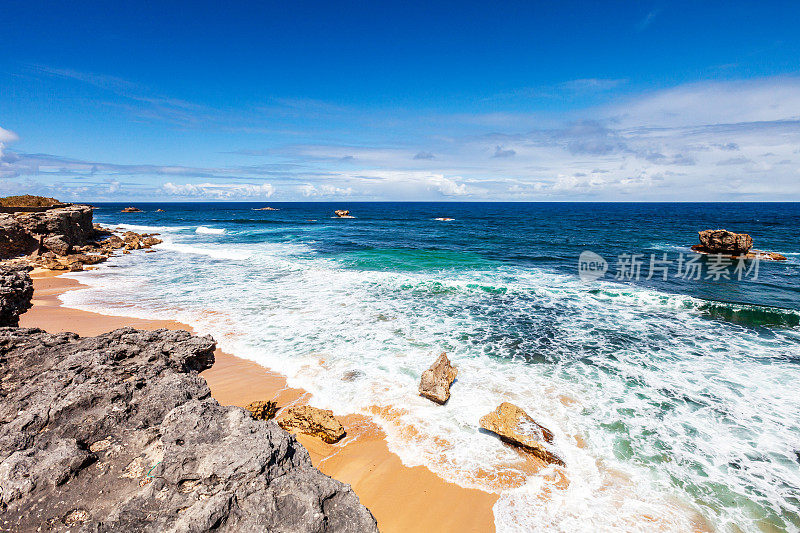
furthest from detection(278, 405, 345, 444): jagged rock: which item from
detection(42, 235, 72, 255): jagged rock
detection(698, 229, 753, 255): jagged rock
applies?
detection(698, 229, 753, 255): jagged rock

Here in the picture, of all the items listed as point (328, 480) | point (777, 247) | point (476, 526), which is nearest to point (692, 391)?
point (476, 526)

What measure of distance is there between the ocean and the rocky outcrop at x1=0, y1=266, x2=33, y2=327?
5.15 m

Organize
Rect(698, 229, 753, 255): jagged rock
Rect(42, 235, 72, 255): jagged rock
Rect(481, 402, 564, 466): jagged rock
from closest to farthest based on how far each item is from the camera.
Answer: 1. Rect(481, 402, 564, 466): jagged rock
2. Rect(42, 235, 72, 255): jagged rock
3. Rect(698, 229, 753, 255): jagged rock

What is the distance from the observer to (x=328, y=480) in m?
3.62

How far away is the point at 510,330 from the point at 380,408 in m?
7.09

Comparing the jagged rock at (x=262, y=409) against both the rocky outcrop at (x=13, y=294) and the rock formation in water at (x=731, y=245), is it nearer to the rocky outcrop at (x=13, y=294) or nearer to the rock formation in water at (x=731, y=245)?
the rocky outcrop at (x=13, y=294)

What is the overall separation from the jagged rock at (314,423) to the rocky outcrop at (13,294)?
20.2ft

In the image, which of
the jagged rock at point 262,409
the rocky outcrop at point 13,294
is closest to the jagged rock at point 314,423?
the jagged rock at point 262,409

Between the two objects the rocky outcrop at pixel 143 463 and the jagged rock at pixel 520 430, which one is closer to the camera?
the rocky outcrop at pixel 143 463

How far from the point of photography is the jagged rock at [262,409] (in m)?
7.66

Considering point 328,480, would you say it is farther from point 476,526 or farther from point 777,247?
point 777,247

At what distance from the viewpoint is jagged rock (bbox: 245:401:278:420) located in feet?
25.1

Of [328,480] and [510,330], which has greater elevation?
[328,480]

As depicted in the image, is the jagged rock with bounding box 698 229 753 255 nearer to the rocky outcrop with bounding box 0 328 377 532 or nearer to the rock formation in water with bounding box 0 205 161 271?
the rocky outcrop with bounding box 0 328 377 532
